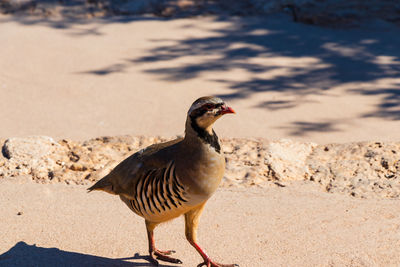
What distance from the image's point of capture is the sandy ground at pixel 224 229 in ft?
14.2

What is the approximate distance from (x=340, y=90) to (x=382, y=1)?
3636mm

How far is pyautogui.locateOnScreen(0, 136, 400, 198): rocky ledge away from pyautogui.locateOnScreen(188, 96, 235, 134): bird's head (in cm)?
177

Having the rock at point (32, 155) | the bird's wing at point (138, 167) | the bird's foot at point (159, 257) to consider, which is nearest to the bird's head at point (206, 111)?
the bird's wing at point (138, 167)

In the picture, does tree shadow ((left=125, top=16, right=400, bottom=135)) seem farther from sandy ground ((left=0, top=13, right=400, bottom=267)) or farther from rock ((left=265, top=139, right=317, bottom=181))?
rock ((left=265, top=139, right=317, bottom=181))

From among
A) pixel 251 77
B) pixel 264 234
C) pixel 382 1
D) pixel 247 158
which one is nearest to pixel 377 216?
pixel 264 234

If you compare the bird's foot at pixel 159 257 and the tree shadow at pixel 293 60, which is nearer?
the bird's foot at pixel 159 257

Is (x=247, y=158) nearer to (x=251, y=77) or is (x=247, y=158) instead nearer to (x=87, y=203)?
(x=87, y=203)

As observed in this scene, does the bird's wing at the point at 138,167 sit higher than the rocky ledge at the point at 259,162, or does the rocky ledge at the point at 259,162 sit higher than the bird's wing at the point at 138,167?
the bird's wing at the point at 138,167

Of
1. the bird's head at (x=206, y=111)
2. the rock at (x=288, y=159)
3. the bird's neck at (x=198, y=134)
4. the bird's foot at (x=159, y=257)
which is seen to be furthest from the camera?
the rock at (x=288, y=159)

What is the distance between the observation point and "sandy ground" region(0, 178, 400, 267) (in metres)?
4.34

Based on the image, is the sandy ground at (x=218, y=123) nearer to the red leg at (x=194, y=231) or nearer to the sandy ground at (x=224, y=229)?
the sandy ground at (x=224, y=229)

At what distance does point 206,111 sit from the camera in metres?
3.69

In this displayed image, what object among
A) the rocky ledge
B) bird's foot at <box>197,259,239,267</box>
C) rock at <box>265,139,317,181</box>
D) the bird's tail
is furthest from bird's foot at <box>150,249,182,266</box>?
rock at <box>265,139,317,181</box>

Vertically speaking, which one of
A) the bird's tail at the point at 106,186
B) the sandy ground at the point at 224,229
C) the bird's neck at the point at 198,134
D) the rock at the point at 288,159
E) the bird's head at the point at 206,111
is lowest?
the sandy ground at the point at 224,229
